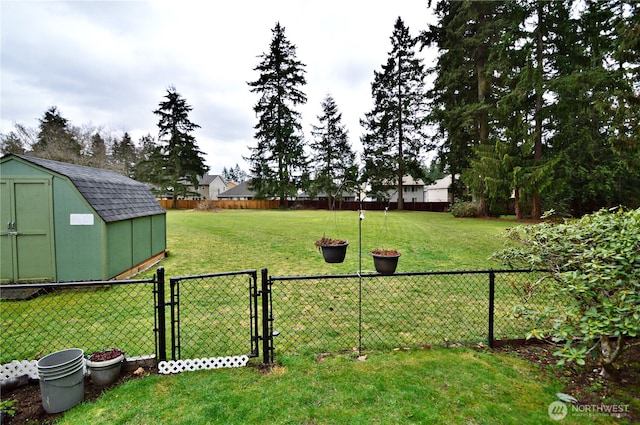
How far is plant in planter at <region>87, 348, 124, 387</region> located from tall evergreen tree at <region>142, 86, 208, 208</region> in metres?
28.0

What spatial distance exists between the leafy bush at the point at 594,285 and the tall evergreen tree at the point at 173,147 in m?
29.8

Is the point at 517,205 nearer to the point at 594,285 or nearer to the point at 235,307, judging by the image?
the point at 594,285

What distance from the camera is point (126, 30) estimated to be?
278 inches

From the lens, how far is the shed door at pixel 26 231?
4.47 meters

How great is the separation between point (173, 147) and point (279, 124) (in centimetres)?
1093

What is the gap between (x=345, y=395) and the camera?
213cm

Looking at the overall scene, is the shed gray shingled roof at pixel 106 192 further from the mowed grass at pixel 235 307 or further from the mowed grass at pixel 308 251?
the mowed grass at pixel 308 251

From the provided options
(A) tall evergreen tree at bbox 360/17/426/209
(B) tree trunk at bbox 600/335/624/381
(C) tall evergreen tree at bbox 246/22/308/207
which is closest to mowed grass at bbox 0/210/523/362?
(B) tree trunk at bbox 600/335/624/381

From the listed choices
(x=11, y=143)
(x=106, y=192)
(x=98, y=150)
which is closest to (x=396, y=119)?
(x=106, y=192)

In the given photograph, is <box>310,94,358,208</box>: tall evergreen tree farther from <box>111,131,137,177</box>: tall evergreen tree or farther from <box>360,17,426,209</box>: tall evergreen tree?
<box>111,131,137,177</box>: tall evergreen tree

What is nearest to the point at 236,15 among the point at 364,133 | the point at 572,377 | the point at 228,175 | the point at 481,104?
the point at 572,377

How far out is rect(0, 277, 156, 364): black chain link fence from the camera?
2.98m

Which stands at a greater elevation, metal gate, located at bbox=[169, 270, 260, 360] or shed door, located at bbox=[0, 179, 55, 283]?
shed door, located at bbox=[0, 179, 55, 283]

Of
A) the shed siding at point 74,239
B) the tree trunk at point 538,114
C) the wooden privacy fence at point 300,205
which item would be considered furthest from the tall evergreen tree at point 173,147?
the tree trunk at point 538,114
